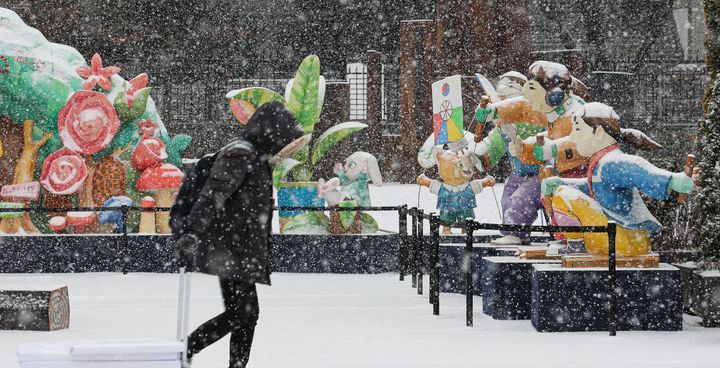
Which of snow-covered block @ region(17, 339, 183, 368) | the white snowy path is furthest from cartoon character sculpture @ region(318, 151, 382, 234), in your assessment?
snow-covered block @ region(17, 339, 183, 368)

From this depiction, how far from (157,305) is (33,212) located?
4280 mm

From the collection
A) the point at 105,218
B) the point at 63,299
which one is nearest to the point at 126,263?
the point at 105,218

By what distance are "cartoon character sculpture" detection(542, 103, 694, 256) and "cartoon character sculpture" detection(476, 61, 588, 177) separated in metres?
0.35

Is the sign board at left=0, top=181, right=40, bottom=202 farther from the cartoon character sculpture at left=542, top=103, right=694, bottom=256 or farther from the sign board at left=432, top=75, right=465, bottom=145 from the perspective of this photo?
the cartoon character sculpture at left=542, top=103, right=694, bottom=256

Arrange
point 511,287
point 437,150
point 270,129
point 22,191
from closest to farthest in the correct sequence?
point 270,129 < point 511,287 < point 437,150 < point 22,191

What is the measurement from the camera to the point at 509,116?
930cm

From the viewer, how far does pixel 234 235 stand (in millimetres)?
5457

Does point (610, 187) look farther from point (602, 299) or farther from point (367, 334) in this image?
point (367, 334)

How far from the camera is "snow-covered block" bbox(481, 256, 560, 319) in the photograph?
836 cm

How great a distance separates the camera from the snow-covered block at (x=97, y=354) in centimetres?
445

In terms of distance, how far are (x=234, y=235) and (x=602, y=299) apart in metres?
3.53

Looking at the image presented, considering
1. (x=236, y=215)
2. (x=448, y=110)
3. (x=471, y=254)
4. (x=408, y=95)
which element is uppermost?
(x=408, y=95)

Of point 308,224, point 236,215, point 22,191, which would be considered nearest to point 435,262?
point 236,215

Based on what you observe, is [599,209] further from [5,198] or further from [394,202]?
[394,202]
